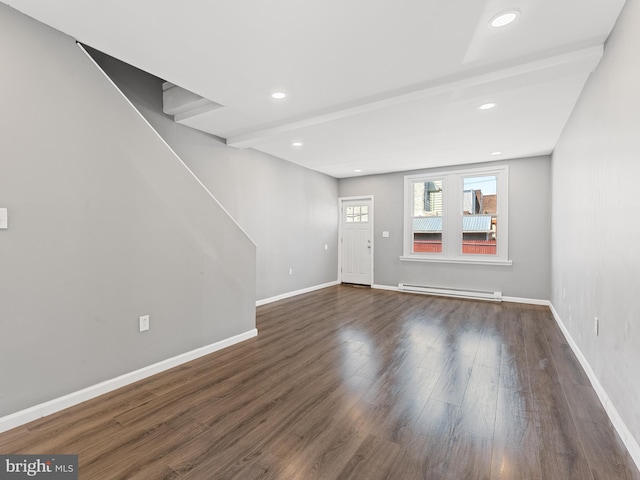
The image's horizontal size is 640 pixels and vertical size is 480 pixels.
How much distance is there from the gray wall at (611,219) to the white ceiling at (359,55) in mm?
279

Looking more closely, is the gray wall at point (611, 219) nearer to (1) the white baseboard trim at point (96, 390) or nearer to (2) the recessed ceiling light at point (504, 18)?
(2) the recessed ceiling light at point (504, 18)

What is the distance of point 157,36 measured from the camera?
214cm

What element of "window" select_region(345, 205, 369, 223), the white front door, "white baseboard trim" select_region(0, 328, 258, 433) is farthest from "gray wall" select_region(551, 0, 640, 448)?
"window" select_region(345, 205, 369, 223)

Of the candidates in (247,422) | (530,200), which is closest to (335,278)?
(530,200)

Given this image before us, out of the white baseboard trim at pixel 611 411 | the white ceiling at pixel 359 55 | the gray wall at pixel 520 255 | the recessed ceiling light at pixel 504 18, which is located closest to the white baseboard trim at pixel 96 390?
the white ceiling at pixel 359 55

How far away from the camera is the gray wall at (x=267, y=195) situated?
11.7 ft

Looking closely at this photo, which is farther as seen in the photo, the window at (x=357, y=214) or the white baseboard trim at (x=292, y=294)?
the window at (x=357, y=214)

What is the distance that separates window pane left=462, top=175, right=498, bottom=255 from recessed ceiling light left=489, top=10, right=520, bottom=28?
4.24 metres

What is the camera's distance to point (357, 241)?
7.19 metres

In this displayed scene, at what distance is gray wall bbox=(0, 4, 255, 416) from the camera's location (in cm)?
193

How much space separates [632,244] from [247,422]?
2561 mm

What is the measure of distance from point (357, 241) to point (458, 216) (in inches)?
89.4

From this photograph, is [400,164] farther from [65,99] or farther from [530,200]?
[65,99]

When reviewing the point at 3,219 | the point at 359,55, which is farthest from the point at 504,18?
the point at 3,219
